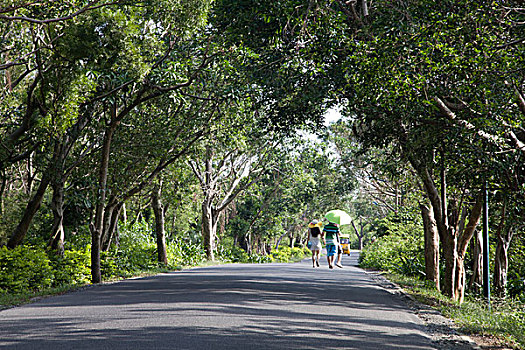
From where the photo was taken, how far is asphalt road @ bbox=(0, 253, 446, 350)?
702 centimetres

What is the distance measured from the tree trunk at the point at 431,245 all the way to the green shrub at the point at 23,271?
38.2 ft

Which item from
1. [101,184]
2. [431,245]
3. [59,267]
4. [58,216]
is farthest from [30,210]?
[431,245]

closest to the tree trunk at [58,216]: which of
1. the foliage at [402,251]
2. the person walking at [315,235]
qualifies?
the person walking at [315,235]

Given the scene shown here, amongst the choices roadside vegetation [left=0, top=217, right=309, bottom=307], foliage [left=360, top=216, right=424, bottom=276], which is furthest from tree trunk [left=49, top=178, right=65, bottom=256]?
foliage [left=360, top=216, right=424, bottom=276]

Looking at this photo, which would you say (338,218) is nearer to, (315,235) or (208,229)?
(315,235)

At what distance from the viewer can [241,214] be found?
4553cm

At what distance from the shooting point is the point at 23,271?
48.9 ft

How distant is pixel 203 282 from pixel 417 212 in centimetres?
1325

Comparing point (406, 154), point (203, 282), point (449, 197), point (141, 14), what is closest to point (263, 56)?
point (141, 14)

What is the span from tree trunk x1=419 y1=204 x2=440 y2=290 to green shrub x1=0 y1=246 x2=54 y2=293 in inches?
458

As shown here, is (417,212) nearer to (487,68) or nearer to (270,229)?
(487,68)

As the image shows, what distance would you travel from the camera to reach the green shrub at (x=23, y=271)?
14.5m

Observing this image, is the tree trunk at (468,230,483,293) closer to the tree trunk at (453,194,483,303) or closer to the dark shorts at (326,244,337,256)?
the tree trunk at (453,194,483,303)

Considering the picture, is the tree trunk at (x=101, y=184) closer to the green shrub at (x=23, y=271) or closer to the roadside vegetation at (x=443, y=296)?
the green shrub at (x=23, y=271)
